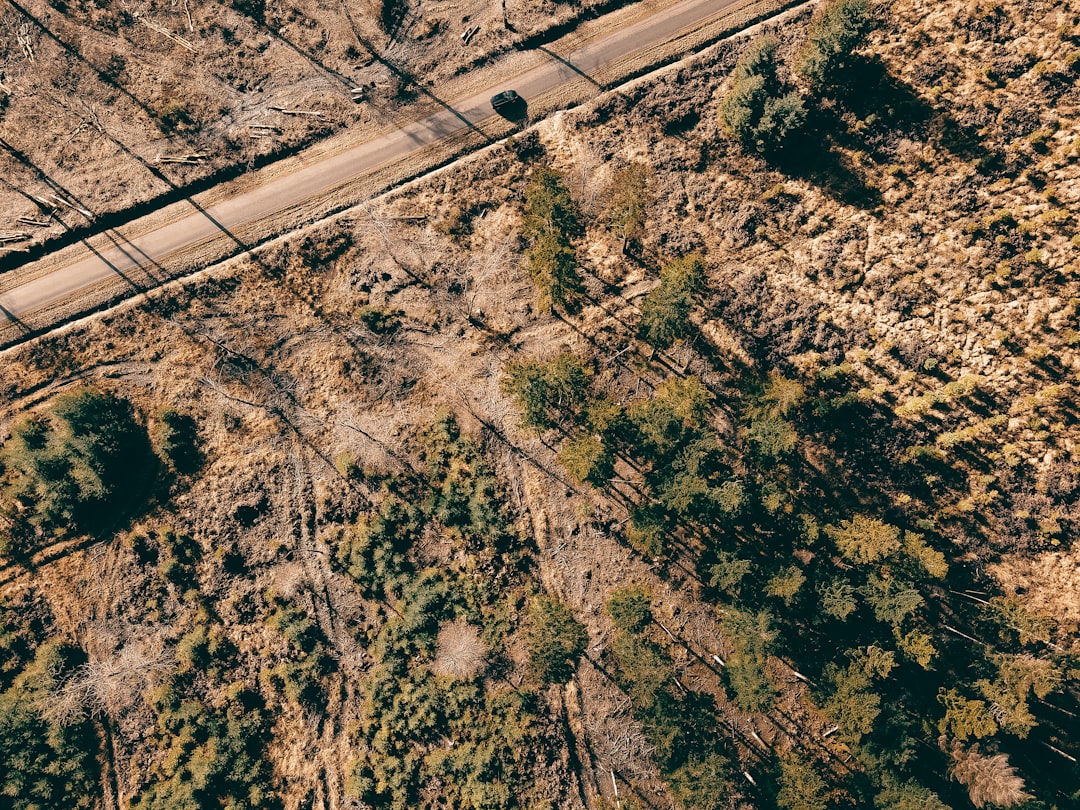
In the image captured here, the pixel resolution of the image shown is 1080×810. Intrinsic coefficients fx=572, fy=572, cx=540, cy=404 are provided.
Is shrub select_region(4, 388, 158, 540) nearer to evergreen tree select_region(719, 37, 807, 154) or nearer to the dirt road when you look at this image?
the dirt road

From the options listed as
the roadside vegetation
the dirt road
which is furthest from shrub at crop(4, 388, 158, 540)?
the dirt road

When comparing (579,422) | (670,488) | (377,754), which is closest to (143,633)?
(377,754)

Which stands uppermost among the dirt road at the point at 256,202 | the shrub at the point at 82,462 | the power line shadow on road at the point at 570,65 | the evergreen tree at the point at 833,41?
the evergreen tree at the point at 833,41

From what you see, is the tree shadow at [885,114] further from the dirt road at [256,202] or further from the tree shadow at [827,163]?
the dirt road at [256,202]

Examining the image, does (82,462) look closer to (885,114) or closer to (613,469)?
(613,469)

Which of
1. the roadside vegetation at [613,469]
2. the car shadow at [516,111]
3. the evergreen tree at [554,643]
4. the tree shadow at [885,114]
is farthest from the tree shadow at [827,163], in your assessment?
the evergreen tree at [554,643]

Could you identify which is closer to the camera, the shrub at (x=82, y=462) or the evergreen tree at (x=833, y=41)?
the evergreen tree at (x=833, y=41)

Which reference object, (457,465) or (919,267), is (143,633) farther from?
(919,267)
